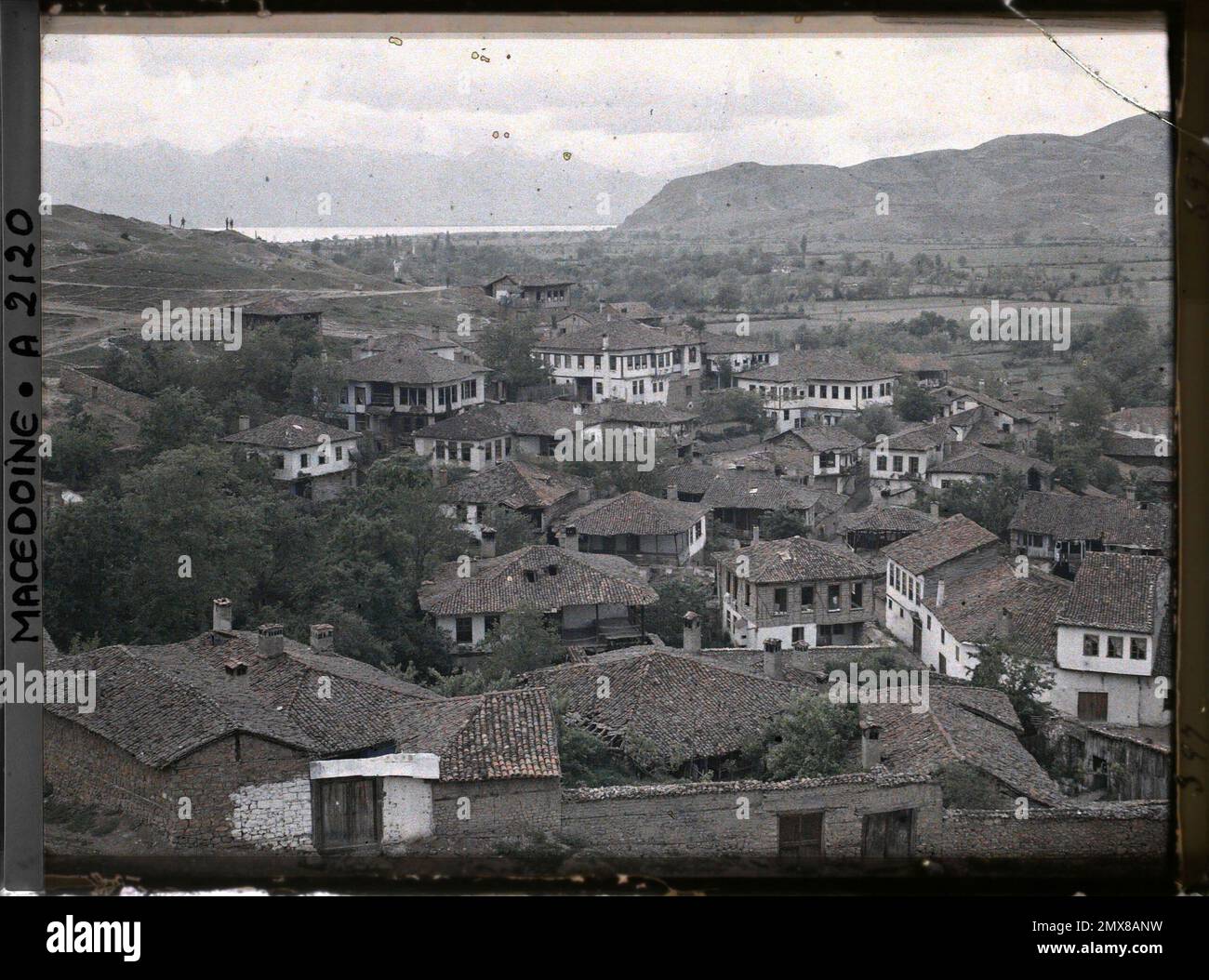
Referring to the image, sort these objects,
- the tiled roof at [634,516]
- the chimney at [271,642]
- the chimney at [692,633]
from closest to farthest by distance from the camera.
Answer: the chimney at [271,642] → the chimney at [692,633] → the tiled roof at [634,516]

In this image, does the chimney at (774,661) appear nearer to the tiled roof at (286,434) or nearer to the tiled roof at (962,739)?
the tiled roof at (962,739)

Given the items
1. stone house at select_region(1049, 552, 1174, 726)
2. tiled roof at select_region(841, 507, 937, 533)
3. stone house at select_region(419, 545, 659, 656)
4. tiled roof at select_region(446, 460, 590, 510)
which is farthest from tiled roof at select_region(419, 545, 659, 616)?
stone house at select_region(1049, 552, 1174, 726)

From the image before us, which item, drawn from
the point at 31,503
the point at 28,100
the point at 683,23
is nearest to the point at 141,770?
the point at 31,503

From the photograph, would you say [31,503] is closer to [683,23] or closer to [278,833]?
[683,23]

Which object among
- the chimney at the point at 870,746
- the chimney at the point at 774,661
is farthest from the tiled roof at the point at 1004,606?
the chimney at the point at 870,746

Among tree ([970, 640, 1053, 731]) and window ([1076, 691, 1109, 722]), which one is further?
tree ([970, 640, 1053, 731])

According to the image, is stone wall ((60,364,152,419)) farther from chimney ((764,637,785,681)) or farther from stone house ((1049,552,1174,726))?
stone house ((1049,552,1174,726))

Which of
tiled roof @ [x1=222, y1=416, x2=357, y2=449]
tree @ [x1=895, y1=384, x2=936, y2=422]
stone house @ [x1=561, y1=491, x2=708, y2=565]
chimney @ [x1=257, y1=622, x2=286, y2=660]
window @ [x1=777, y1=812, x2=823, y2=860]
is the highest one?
tree @ [x1=895, y1=384, x2=936, y2=422]
